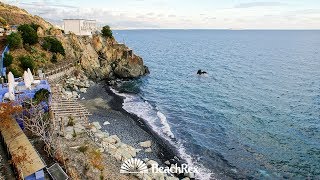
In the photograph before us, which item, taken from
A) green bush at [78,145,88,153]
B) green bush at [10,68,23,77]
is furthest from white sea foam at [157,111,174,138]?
green bush at [10,68,23,77]

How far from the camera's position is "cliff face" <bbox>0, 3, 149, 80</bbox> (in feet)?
237

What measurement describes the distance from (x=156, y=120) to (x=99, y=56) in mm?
35664

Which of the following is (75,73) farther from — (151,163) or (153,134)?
(151,163)

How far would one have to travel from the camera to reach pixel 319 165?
114 feet

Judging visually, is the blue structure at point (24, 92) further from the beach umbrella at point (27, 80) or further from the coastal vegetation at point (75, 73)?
the coastal vegetation at point (75, 73)

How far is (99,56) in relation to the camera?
77.7 metres

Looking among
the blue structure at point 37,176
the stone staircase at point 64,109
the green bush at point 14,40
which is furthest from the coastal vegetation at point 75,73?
the blue structure at point 37,176

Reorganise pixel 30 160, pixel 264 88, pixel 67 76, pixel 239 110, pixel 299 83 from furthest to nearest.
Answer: pixel 299 83, pixel 264 88, pixel 67 76, pixel 239 110, pixel 30 160

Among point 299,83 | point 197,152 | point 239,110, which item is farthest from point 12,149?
point 299,83

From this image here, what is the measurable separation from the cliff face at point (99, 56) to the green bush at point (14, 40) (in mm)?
10733

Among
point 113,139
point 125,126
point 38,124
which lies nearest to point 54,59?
point 125,126

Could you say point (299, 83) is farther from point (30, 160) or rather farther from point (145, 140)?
→ point (30, 160)

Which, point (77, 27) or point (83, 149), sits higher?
point (77, 27)

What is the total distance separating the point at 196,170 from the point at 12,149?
19396 millimetres
